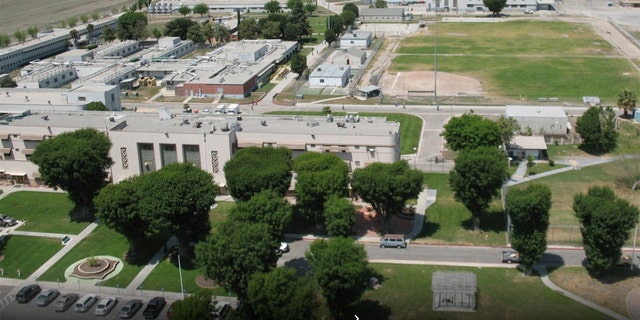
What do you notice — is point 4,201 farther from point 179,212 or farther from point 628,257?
point 628,257

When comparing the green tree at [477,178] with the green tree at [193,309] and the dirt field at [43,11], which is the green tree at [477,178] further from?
the dirt field at [43,11]

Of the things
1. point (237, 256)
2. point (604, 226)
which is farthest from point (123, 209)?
point (604, 226)

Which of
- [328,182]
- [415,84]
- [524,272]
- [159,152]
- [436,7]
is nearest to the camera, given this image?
[524,272]

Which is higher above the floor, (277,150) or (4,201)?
(277,150)

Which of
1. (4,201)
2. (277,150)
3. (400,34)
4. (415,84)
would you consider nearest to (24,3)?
(400,34)

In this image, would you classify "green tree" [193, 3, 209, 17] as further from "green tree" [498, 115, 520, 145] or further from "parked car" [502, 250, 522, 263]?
Answer: "parked car" [502, 250, 522, 263]

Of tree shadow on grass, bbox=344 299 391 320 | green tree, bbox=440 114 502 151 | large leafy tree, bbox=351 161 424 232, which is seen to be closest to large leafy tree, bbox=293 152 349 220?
large leafy tree, bbox=351 161 424 232

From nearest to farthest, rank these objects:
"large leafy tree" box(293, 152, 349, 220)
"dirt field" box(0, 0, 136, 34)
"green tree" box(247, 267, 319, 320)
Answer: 1. "green tree" box(247, 267, 319, 320)
2. "large leafy tree" box(293, 152, 349, 220)
3. "dirt field" box(0, 0, 136, 34)

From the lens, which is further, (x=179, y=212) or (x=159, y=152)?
(x=159, y=152)
